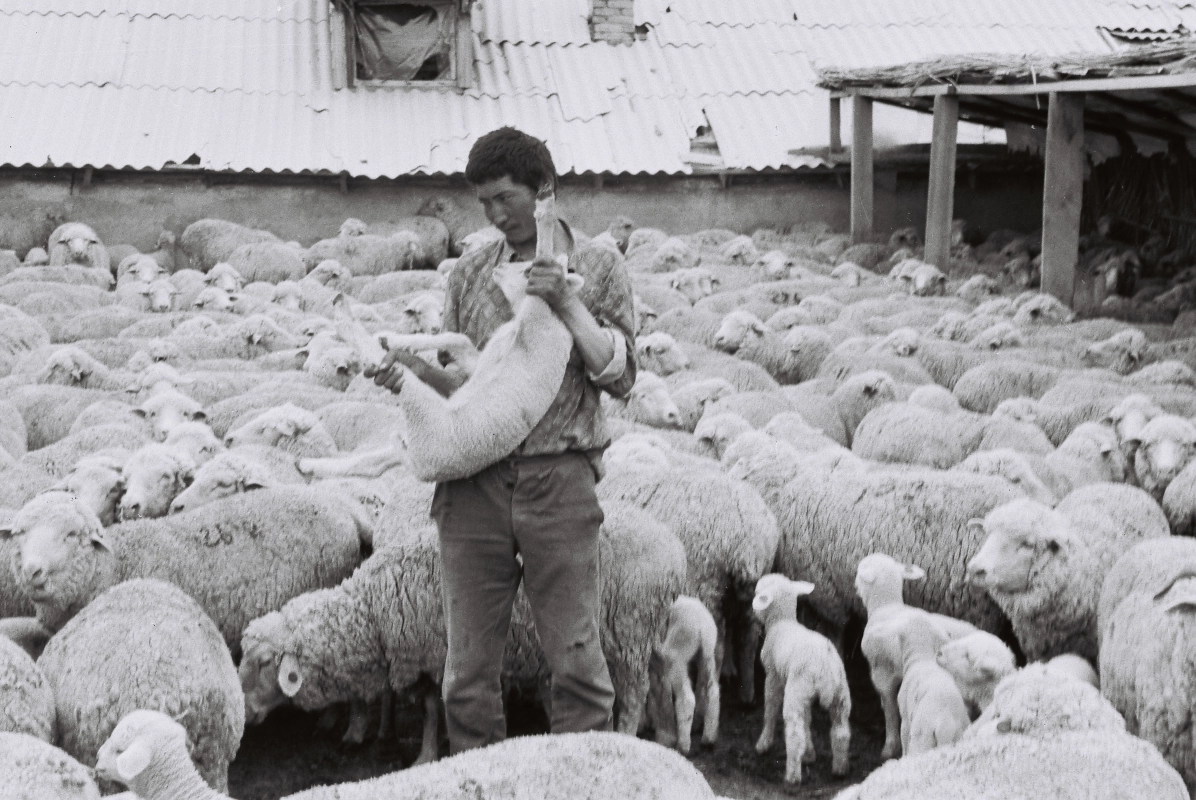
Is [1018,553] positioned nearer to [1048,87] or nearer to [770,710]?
[770,710]

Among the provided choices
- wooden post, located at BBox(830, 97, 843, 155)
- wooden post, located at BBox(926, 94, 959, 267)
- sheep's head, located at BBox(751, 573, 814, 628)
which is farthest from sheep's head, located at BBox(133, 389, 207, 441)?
wooden post, located at BBox(830, 97, 843, 155)

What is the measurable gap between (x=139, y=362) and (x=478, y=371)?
6246 mm

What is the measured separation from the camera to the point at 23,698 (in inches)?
161

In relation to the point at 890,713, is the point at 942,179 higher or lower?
higher

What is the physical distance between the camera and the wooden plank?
9617 mm

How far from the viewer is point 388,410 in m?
8.18

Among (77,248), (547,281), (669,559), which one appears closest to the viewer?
(547,281)

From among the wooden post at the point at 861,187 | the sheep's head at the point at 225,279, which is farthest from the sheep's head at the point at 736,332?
the wooden post at the point at 861,187

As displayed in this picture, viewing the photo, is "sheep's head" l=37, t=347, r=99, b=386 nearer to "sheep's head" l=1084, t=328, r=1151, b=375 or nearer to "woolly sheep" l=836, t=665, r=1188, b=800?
"woolly sheep" l=836, t=665, r=1188, b=800

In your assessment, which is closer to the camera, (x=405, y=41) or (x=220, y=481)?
(x=220, y=481)

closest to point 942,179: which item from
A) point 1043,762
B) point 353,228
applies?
point 353,228

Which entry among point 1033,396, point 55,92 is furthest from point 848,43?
point 1033,396

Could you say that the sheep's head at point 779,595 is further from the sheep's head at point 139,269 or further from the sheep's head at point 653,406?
the sheep's head at point 139,269

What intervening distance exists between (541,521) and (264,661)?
1.76 meters
